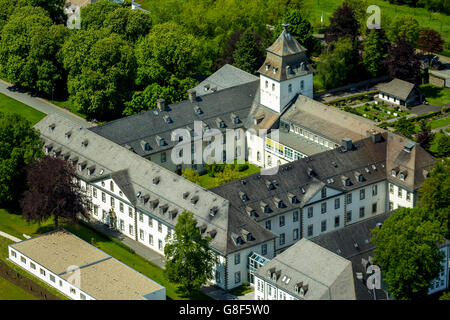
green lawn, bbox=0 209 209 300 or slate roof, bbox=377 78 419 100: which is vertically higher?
slate roof, bbox=377 78 419 100

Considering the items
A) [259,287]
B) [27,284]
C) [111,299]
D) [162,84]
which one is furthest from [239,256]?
[162,84]

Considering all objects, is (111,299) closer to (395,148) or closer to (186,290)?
(186,290)

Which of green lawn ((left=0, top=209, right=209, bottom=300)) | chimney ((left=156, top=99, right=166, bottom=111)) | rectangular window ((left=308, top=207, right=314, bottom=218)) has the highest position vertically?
chimney ((left=156, top=99, right=166, bottom=111))

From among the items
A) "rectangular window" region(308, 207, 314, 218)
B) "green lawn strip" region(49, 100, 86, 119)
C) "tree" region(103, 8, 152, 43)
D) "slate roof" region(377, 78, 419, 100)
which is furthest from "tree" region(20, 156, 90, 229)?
"slate roof" region(377, 78, 419, 100)

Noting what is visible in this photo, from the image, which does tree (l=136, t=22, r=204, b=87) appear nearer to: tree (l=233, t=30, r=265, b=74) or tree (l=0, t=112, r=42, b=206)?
tree (l=233, t=30, r=265, b=74)

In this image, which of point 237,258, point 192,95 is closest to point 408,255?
point 237,258
